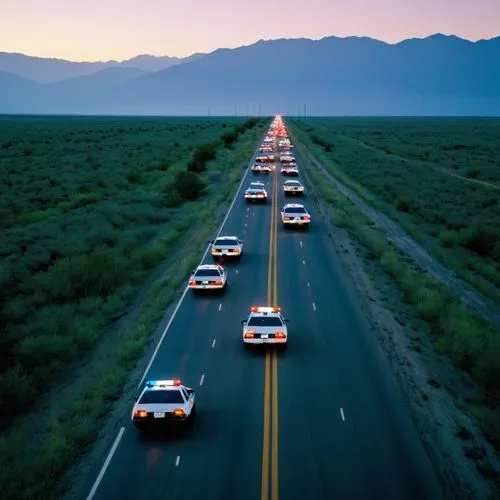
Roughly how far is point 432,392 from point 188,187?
140 feet

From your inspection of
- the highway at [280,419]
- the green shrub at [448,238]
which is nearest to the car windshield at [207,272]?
the highway at [280,419]

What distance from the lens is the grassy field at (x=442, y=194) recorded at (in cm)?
3734

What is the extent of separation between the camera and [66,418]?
53.3 feet

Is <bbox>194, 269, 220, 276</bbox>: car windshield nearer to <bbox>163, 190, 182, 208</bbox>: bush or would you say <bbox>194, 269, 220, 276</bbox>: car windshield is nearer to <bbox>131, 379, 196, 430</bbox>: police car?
<bbox>131, 379, 196, 430</bbox>: police car

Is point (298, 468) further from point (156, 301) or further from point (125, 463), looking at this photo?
point (156, 301)

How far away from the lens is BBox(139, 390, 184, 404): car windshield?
15031 mm

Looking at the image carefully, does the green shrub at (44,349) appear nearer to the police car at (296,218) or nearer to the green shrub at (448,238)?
the police car at (296,218)

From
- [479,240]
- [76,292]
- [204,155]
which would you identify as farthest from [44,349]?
[204,155]

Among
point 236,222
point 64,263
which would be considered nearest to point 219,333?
point 64,263

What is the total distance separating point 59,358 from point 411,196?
44.8 m

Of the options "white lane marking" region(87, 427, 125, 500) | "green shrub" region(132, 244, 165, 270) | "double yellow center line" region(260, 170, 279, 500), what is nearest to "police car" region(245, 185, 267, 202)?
"green shrub" region(132, 244, 165, 270)

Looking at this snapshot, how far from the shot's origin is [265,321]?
67.7 feet

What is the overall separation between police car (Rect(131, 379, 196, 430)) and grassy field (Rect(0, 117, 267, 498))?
4.75 feet

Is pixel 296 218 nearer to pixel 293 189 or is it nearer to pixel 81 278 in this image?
pixel 293 189
